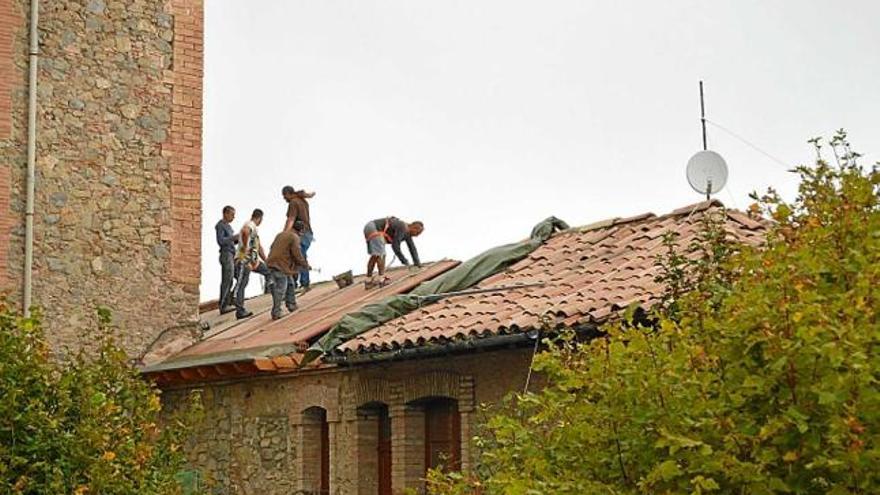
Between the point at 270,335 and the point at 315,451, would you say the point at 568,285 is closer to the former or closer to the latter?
the point at 315,451

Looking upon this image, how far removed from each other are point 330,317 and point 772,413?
12987mm

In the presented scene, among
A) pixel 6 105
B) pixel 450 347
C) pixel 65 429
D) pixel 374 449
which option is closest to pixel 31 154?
pixel 6 105

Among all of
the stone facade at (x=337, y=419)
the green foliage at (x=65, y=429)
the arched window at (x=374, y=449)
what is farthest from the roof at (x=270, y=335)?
the green foliage at (x=65, y=429)

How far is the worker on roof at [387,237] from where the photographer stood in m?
21.4

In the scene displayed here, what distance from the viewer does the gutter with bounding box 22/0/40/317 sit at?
65.7ft

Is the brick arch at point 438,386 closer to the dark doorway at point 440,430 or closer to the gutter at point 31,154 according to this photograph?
the dark doorway at point 440,430

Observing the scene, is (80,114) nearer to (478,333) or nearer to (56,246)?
(56,246)

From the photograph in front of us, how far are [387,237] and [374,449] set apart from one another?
15.6ft

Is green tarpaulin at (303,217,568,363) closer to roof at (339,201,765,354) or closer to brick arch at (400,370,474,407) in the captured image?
roof at (339,201,765,354)

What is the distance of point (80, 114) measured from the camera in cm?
2072

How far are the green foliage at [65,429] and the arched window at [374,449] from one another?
4.53 m

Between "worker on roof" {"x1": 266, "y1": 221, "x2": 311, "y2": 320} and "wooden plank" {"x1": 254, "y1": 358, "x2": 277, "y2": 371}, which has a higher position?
"worker on roof" {"x1": 266, "y1": 221, "x2": 311, "y2": 320}

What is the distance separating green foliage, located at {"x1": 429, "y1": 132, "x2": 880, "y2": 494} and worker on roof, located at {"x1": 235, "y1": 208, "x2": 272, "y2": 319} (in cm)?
1499

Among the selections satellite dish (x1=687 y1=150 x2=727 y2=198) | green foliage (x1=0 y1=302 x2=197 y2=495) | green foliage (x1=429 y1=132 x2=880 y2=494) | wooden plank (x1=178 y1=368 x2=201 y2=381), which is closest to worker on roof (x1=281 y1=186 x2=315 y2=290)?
wooden plank (x1=178 y1=368 x2=201 y2=381)
